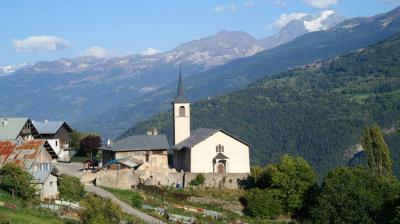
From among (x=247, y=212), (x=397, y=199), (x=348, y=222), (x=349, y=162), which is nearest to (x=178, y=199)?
(x=247, y=212)

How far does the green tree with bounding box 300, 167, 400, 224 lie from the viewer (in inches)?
1950

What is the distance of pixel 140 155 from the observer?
68312mm

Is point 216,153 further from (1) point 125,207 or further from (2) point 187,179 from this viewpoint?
(1) point 125,207

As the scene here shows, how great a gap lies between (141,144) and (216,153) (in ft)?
25.7

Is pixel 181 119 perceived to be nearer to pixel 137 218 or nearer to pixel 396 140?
pixel 137 218

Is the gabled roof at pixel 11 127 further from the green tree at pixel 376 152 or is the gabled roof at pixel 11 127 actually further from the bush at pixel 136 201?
the green tree at pixel 376 152

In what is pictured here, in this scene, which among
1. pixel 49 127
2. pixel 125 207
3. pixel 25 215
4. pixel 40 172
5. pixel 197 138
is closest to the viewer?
pixel 25 215

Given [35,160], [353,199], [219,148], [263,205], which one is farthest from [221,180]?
[35,160]

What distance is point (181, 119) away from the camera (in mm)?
72625

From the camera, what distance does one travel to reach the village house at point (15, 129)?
218 feet

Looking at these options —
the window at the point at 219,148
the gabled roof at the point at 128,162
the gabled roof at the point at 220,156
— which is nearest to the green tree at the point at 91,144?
the gabled roof at the point at 128,162

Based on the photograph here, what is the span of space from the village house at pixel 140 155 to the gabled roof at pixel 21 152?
1331 centimetres

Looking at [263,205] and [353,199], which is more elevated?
[353,199]

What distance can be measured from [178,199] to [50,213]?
18021mm
